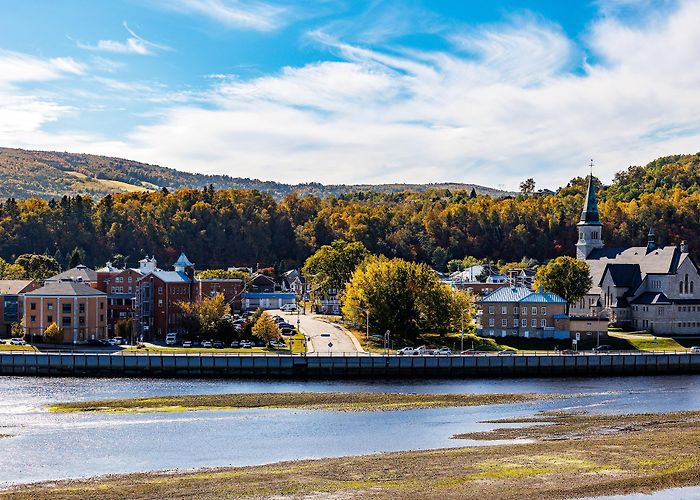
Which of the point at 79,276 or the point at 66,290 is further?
the point at 79,276

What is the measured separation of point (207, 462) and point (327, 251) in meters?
122

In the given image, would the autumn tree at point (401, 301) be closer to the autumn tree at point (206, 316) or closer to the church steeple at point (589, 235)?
the autumn tree at point (206, 316)

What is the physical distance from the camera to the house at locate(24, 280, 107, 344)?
432 feet

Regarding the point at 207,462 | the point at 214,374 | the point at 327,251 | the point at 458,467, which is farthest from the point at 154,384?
the point at 327,251

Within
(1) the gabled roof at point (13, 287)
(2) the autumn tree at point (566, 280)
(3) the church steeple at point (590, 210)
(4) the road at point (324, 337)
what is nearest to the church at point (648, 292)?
(2) the autumn tree at point (566, 280)

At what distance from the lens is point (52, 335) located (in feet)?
423

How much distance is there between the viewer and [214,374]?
376 feet

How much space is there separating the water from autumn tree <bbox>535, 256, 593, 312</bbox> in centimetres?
4528

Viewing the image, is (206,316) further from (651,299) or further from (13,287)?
(651,299)

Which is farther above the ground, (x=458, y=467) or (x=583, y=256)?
(x=583, y=256)

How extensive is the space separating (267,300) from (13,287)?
5342cm

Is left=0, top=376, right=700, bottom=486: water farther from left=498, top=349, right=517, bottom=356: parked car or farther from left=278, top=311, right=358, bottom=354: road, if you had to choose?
left=278, top=311, right=358, bottom=354: road

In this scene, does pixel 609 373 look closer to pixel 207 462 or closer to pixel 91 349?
pixel 91 349

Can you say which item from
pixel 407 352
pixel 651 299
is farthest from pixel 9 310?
pixel 651 299
